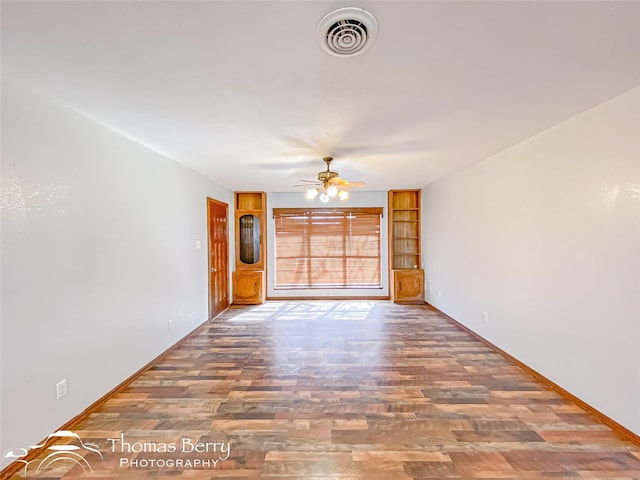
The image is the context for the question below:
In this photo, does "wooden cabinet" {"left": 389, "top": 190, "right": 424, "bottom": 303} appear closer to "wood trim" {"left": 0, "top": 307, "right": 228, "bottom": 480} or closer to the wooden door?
the wooden door

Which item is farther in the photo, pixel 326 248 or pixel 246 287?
pixel 326 248

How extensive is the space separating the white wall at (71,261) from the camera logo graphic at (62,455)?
0.07m

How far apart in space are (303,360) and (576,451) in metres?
2.33

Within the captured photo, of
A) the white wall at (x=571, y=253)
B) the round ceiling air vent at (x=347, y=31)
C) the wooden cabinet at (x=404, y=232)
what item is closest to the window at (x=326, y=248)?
the wooden cabinet at (x=404, y=232)

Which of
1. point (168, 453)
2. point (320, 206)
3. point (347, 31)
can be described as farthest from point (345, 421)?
point (320, 206)

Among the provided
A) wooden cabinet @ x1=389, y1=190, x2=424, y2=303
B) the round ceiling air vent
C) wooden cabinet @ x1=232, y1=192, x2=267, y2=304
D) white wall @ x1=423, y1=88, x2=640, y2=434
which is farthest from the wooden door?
white wall @ x1=423, y1=88, x2=640, y2=434

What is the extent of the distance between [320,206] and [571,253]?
4372mm

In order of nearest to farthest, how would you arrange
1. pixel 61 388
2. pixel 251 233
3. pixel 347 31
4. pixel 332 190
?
pixel 347 31
pixel 61 388
pixel 332 190
pixel 251 233

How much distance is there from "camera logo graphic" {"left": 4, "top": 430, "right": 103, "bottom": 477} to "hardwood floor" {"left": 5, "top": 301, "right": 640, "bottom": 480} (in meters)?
0.02

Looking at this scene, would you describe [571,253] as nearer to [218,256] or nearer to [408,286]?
[408,286]

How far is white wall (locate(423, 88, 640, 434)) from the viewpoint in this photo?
1.95m

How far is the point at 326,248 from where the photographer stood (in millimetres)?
6121

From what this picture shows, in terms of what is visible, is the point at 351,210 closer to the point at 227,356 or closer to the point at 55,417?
the point at 227,356

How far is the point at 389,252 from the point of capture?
5898 mm
